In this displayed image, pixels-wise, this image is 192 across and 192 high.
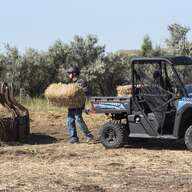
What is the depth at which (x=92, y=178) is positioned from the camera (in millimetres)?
10195

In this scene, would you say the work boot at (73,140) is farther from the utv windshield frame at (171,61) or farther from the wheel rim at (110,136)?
the utv windshield frame at (171,61)

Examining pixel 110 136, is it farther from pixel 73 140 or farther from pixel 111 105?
pixel 73 140

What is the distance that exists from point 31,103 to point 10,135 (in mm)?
9280

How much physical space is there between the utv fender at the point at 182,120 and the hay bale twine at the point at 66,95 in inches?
93.5

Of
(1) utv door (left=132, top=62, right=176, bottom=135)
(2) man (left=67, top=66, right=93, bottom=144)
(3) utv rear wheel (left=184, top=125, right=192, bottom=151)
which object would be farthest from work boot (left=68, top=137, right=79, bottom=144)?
(3) utv rear wheel (left=184, top=125, right=192, bottom=151)

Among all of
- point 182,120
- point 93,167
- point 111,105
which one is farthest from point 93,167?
point 111,105

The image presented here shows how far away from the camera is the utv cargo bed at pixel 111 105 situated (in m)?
14.1

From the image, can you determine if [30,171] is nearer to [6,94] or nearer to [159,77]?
[159,77]

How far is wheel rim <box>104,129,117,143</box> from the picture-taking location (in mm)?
14281

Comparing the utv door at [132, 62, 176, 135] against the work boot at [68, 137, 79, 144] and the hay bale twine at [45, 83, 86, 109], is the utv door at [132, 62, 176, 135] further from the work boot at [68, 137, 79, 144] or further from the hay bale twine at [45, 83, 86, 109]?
the work boot at [68, 137, 79, 144]

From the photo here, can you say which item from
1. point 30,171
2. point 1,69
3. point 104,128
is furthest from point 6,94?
point 1,69

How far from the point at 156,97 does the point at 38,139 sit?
382 cm

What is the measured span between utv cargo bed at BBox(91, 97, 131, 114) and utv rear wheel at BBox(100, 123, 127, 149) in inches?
12.6

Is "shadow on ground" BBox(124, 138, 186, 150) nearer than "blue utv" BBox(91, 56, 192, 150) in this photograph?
No
